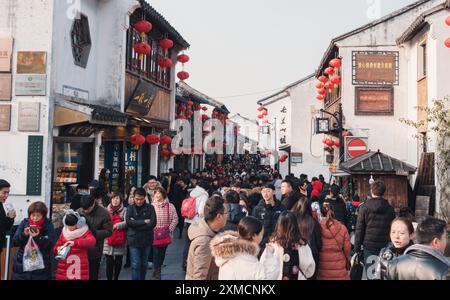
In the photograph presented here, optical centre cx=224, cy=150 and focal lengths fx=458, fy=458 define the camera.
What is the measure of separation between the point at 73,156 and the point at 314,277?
385 inches

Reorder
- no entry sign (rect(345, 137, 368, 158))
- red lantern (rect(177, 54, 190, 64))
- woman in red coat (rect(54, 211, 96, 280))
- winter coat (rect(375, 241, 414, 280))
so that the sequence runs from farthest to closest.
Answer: no entry sign (rect(345, 137, 368, 158)) → red lantern (rect(177, 54, 190, 64)) → woman in red coat (rect(54, 211, 96, 280)) → winter coat (rect(375, 241, 414, 280))

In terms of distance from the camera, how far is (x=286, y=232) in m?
5.16

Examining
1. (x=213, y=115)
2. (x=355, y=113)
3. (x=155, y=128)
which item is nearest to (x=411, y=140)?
(x=355, y=113)

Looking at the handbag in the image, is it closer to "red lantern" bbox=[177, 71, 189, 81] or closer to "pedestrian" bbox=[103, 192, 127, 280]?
"pedestrian" bbox=[103, 192, 127, 280]

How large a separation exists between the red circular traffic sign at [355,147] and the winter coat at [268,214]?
12.1 m

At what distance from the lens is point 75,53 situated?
1318 cm

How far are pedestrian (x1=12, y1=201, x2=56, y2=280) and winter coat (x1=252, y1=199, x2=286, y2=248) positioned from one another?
308 centimetres

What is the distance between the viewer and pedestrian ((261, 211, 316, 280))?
514 centimetres

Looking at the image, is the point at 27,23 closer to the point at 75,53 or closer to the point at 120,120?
the point at 75,53

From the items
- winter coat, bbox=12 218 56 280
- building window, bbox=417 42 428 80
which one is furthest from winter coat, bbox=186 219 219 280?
building window, bbox=417 42 428 80

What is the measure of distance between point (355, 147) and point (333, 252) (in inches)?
561

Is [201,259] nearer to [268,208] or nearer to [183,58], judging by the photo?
[268,208]

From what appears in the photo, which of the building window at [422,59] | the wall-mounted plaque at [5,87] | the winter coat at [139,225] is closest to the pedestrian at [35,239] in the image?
the winter coat at [139,225]

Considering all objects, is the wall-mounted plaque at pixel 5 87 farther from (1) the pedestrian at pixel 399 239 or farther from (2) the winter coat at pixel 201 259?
(1) the pedestrian at pixel 399 239
